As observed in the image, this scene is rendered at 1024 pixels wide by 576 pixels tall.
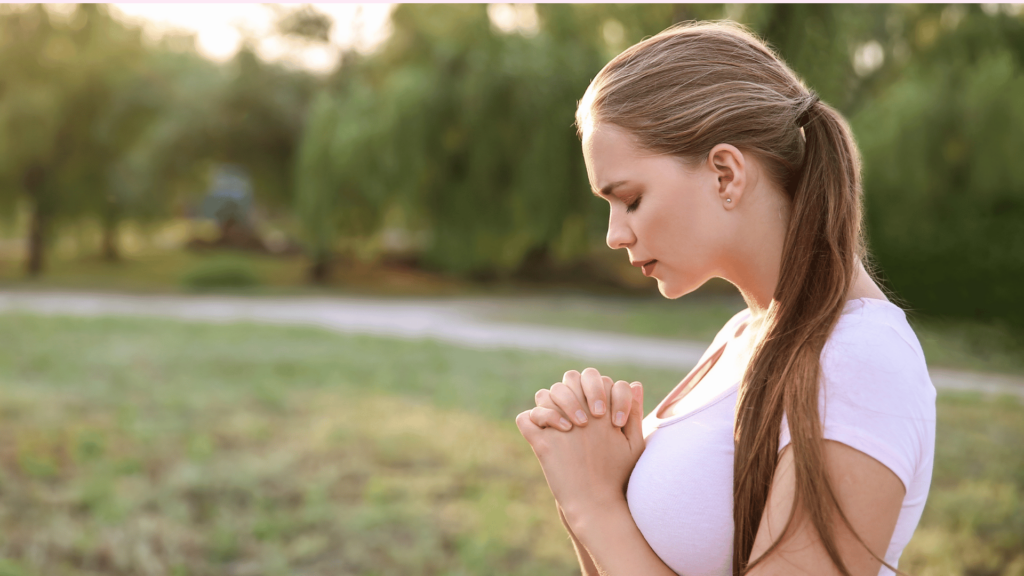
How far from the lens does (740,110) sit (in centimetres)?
110

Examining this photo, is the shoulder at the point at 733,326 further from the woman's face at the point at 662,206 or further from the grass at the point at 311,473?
the grass at the point at 311,473

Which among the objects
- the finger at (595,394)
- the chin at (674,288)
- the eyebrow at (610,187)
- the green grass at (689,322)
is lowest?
the green grass at (689,322)

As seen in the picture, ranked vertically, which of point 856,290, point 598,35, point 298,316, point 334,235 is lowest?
point 298,316

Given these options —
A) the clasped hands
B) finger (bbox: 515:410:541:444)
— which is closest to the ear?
the clasped hands

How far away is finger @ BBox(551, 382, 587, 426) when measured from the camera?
4.09 feet

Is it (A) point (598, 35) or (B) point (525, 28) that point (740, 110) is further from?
(B) point (525, 28)

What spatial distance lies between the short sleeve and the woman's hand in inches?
11.9

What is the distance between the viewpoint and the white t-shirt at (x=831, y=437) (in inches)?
37.9

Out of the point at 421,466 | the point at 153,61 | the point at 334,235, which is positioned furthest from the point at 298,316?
the point at 153,61

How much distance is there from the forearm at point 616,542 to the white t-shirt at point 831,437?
2 centimetres

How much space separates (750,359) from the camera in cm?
112

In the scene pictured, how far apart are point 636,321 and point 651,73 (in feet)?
35.0

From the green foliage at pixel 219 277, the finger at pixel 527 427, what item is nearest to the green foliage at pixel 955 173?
the finger at pixel 527 427

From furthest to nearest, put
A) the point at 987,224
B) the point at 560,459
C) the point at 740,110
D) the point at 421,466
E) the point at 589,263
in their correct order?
the point at 589,263, the point at 987,224, the point at 421,466, the point at 560,459, the point at 740,110
